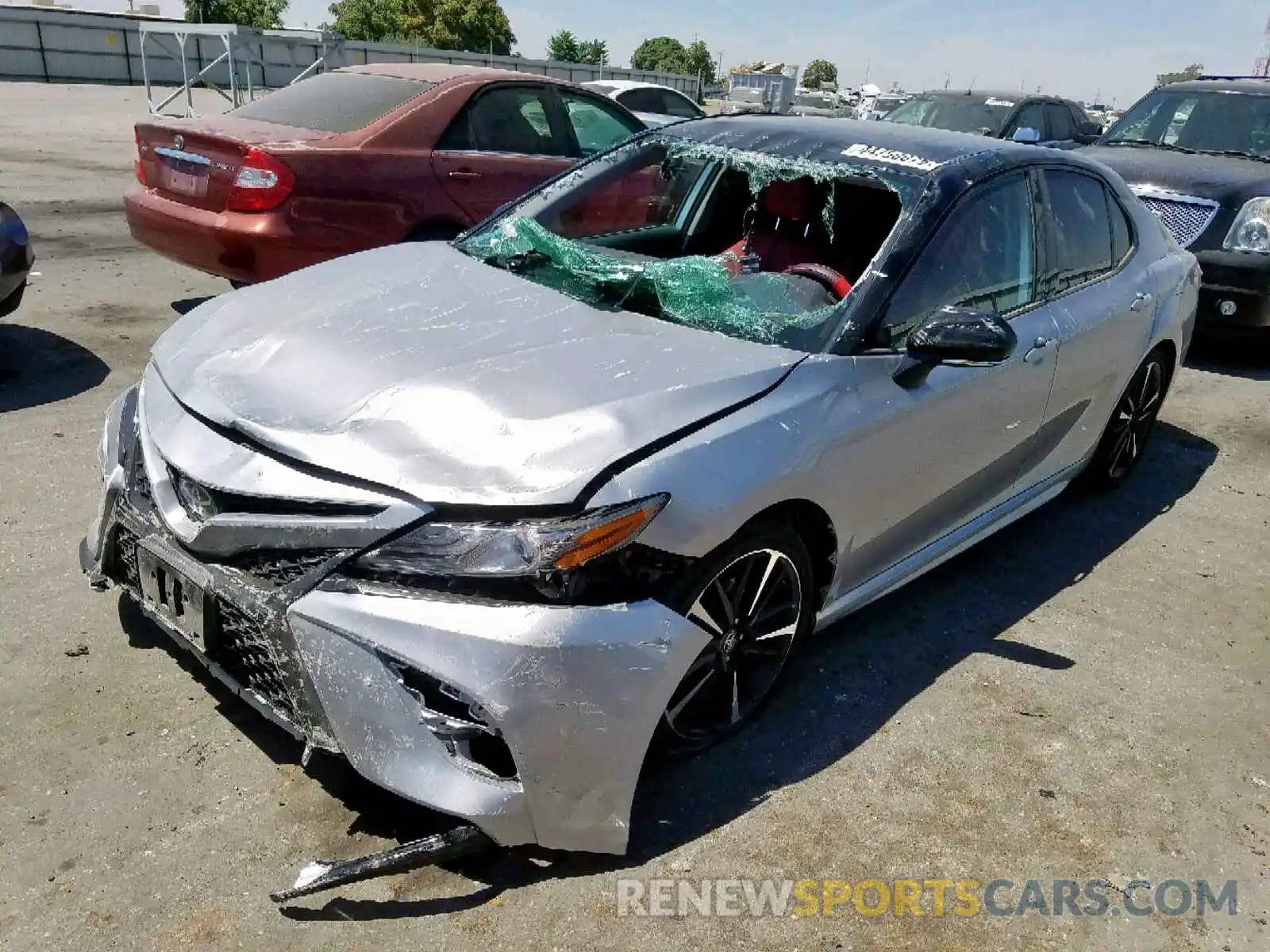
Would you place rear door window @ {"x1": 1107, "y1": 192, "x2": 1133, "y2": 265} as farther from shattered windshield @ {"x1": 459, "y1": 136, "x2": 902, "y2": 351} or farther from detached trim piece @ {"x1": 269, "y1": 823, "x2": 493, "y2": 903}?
detached trim piece @ {"x1": 269, "y1": 823, "x2": 493, "y2": 903}

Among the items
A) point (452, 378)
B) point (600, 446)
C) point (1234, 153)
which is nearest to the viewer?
point (600, 446)

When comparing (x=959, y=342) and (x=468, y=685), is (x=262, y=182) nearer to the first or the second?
(x=959, y=342)

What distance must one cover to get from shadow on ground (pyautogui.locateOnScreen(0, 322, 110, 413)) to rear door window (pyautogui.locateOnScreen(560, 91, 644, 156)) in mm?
3437

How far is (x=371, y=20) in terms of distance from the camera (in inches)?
3014

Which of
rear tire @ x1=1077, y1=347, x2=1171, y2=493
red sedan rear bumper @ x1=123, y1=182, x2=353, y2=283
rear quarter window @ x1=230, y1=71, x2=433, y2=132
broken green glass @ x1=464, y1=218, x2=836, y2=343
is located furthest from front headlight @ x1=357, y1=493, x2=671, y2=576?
rear quarter window @ x1=230, y1=71, x2=433, y2=132

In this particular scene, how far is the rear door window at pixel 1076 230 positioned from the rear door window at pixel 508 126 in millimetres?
3657

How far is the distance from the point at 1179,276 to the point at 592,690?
3922 millimetres

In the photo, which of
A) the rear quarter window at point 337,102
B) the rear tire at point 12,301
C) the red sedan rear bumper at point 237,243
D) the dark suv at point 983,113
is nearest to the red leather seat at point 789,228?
the red sedan rear bumper at point 237,243

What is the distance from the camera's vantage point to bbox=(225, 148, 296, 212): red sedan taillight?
5512 mm

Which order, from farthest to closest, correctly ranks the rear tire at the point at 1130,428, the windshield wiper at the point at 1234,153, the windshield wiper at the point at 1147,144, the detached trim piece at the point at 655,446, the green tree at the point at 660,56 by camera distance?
the green tree at the point at 660,56
the windshield wiper at the point at 1147,144
the windshield wiper at the point at 1234,153
the rear tire at the point at 1130,428
the detached trim piece at the point at 655,446

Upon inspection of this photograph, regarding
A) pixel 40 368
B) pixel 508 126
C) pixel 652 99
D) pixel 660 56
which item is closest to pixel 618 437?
pixel 40 368

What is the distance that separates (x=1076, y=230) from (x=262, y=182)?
404 centimetres

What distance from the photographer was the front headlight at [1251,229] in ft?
23.1

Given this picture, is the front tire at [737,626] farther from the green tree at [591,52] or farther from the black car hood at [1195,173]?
the green tree at [591,52]
